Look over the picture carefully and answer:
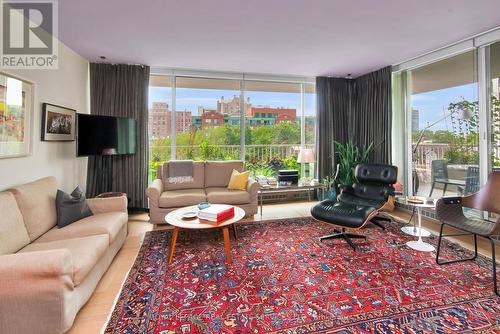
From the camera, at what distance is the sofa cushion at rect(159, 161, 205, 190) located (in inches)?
158

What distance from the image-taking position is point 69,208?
250 centimetres

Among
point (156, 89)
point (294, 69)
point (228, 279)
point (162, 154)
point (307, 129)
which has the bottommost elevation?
point (228, 279)

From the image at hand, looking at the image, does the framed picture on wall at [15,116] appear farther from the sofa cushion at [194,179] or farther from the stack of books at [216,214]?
the stack of books at [216,214]

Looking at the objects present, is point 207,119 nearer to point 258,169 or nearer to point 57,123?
point 258,169

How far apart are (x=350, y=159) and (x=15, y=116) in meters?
4.80

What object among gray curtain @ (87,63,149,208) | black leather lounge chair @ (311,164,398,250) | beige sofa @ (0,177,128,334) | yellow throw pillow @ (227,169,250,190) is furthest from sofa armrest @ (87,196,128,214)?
black leather lounge chair @ (311,164,398,250)

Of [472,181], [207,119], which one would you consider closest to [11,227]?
[207,119]

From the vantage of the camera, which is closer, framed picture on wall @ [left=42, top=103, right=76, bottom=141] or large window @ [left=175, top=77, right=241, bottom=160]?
framed picture on wall @ [left=42, top=103, right=76, bottom=141]

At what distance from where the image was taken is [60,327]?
1504mm

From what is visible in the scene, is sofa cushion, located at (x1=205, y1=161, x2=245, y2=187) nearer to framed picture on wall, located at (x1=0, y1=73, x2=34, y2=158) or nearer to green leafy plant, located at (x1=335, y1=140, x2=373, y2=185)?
green leafy plant, located at (x1=335, y1=140, x2=373, y2=185)

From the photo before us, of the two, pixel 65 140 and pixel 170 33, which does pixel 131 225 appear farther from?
pixel 170 33

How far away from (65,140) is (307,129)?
4.16 metres

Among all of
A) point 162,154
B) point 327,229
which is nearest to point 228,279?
point 327,229

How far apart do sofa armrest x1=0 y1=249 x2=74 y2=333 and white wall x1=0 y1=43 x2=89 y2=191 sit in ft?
4.26
